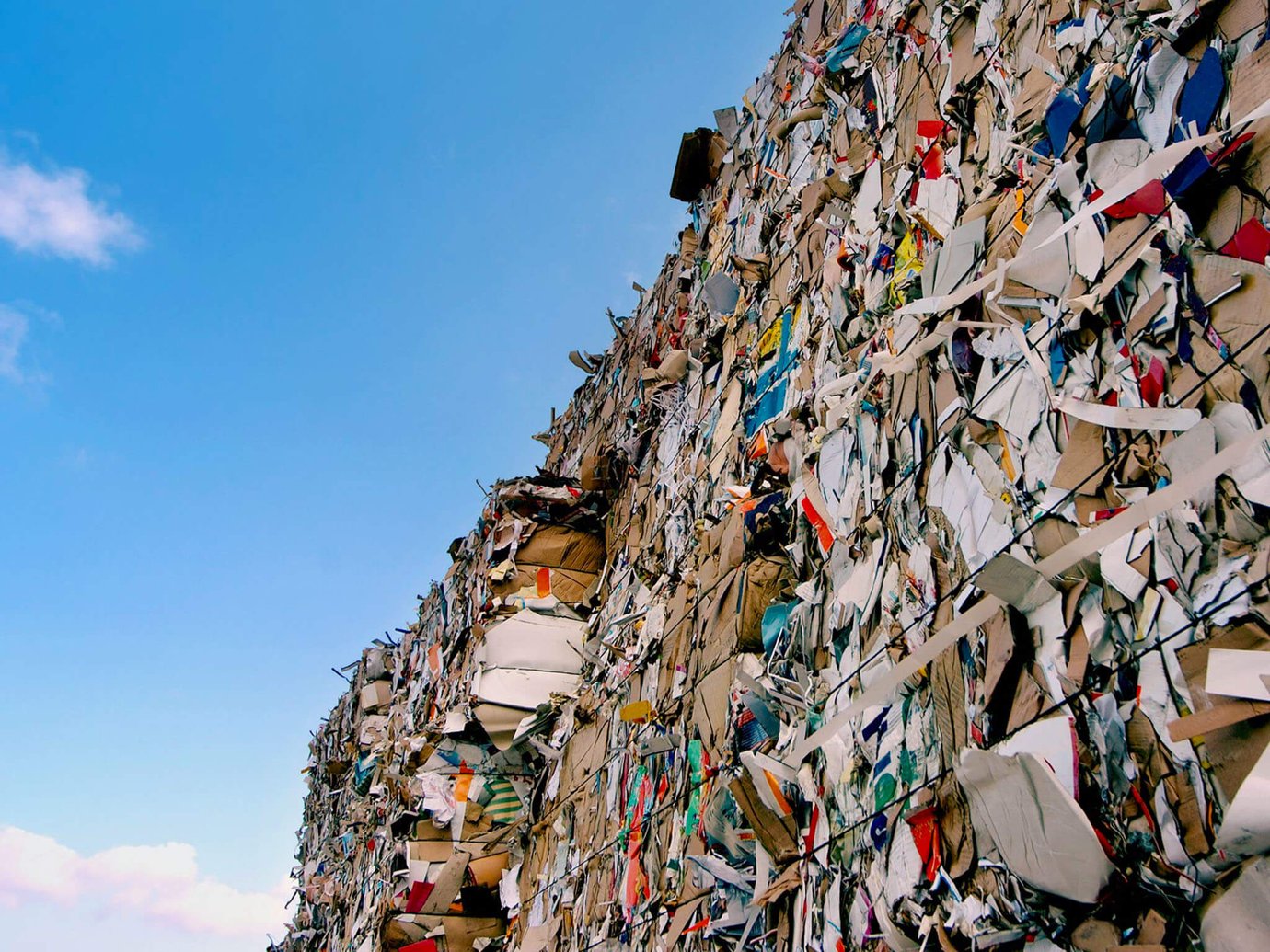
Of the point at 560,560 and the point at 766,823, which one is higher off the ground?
the point at 560,560

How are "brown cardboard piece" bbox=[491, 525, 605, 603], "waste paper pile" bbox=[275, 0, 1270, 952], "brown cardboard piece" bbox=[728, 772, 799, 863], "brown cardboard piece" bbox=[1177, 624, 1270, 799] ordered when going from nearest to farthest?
"brown cardboard piece" bbox=[1177, 624, 1270, 799] < "waste paper pile" bbox=[275, 0, 1270, 952] < "brown cardboard piece" bbox=[728, 772, 799, 863] < "brown cardboard piece" bbox=[491, 525, 605, 603]

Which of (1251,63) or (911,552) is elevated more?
(1251,63)

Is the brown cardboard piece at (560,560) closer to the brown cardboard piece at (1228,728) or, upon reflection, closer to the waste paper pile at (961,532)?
the waste paper pile at (961,532)

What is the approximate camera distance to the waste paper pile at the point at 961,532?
1.51 meters

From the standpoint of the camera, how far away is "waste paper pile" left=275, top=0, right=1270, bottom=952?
1514 millimetres

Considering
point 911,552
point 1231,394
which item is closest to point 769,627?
point 911,552

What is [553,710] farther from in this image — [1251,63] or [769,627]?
[1251,63]

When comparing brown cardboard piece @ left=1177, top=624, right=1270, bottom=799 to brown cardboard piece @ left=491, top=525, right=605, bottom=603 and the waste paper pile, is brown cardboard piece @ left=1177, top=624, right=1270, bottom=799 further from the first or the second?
brown cardboard piece @ left=491, top=525, right=605, bottom=603

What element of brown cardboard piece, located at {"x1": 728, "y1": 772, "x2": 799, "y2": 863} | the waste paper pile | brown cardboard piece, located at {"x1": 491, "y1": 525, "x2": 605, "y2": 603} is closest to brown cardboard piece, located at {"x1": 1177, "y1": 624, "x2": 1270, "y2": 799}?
the waste paper pile

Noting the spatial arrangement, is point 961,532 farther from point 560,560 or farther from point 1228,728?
point 560,560

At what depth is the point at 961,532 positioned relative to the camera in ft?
6.97

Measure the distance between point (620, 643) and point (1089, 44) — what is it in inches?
128

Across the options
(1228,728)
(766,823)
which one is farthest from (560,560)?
(1228,728)

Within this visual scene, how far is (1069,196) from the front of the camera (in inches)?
82.7
